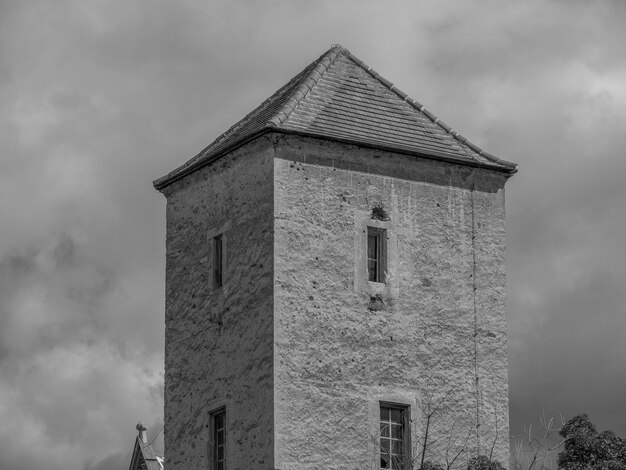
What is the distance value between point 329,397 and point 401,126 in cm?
570

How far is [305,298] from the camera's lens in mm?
38125

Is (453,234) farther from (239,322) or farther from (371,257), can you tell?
(239,322)

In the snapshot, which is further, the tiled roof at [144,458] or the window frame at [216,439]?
the tiled roof at [144,458]

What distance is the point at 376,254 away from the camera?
39.2m

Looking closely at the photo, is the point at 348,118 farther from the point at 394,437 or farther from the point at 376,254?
A: the point at 394,437

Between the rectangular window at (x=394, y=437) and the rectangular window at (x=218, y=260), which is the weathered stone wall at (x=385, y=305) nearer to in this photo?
the rectangular window at (x=394, y=437)

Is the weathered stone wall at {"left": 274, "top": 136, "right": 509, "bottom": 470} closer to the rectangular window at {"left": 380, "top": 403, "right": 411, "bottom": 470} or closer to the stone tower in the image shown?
the stone tower

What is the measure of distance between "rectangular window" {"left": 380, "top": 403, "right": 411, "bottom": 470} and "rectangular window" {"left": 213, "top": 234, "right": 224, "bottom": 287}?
400cm

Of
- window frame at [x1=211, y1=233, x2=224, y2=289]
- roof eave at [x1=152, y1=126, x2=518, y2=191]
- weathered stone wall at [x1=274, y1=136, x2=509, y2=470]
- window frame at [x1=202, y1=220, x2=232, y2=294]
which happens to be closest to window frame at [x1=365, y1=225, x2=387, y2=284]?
weathered stone wall at [x1=274, y1=136, x2=509, y2=470]

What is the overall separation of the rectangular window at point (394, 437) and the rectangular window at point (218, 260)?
158 inches

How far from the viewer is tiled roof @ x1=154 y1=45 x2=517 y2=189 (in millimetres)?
39375

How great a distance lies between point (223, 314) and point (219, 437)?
7.29 ft

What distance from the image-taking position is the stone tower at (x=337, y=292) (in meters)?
38.0

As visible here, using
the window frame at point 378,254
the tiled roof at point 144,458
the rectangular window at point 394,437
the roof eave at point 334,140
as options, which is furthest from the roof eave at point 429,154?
the tiled roof at point 144,458
